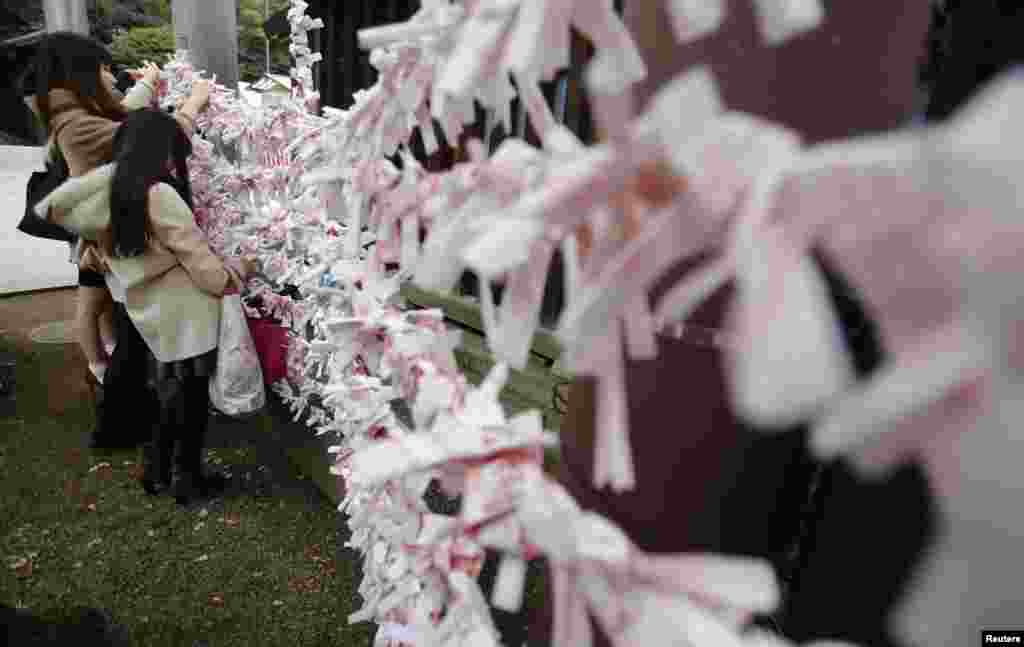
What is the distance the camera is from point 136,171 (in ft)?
6.80

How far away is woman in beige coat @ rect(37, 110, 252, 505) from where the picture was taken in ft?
6.86

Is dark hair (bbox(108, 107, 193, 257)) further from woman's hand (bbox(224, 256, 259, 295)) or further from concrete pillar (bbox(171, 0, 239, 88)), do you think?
concrete pillar (bbox(171, 0, 239, 88))

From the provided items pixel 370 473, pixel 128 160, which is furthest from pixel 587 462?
pixel 128 160

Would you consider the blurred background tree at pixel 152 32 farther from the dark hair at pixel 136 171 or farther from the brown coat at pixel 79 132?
the dark hair at pixel 136 171

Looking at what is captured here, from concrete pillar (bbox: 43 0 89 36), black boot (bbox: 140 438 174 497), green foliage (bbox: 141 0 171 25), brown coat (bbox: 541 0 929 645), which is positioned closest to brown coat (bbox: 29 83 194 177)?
black boot (bbox: 140 438 174 497)

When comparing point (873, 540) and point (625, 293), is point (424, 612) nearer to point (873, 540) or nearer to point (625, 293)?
point (873, 540)

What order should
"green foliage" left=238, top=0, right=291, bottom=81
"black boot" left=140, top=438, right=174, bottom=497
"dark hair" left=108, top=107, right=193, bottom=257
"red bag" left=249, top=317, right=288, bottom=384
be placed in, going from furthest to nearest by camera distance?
"green foliage" left=238, top=0, right=291, bottom=81 < "red bag" left=249, top=317, right=288, bottom=384 < "black boot" left=140, top=438, right=174, bottom=497 < "dark hair" left=108, top=107, right=193, bottom=257

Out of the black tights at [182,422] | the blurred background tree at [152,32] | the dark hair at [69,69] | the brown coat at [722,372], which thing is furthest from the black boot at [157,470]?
the blurred background tree at [152,32]

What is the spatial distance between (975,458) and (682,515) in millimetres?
338

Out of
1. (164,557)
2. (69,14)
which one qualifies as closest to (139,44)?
(69,14)

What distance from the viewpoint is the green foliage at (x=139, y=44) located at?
12062 mm

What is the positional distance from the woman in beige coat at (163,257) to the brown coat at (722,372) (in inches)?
79.8

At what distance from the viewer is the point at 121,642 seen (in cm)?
183

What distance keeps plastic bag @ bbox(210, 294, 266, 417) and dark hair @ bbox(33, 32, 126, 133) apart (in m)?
0.89
